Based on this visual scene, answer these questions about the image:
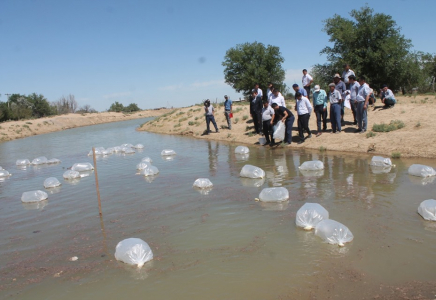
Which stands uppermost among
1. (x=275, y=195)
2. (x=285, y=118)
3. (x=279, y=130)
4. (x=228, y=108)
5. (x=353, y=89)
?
(x=353, y=89)

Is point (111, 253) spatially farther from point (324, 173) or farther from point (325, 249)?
point (324, 173)

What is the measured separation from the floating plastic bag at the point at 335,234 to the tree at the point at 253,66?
30.0m

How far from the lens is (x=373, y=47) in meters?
25.1

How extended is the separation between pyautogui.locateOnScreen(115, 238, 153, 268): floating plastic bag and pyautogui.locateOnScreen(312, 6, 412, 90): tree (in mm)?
23401

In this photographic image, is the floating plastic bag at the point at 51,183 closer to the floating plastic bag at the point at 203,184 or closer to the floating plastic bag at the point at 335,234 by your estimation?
the floating plastic bag at the point at 203,184

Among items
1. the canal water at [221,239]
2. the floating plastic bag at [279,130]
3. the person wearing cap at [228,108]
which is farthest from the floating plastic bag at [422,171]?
the person wearing cap at [228,108]

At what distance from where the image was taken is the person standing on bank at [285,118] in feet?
43.4

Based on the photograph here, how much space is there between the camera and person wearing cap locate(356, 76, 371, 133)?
40.0ft

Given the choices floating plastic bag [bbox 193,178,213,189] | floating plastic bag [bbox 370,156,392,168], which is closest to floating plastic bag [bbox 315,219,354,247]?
floating plastic bag [bbox 193,178,213,189]

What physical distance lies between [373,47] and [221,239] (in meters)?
24.0

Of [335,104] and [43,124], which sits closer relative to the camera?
[335,104]

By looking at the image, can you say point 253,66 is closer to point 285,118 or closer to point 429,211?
point 285,118

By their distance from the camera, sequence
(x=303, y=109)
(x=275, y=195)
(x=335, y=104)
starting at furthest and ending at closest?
(x=303, y=109), (x=335, y=104), (x=275, y=195)

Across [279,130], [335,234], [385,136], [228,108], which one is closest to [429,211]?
[335,234]
